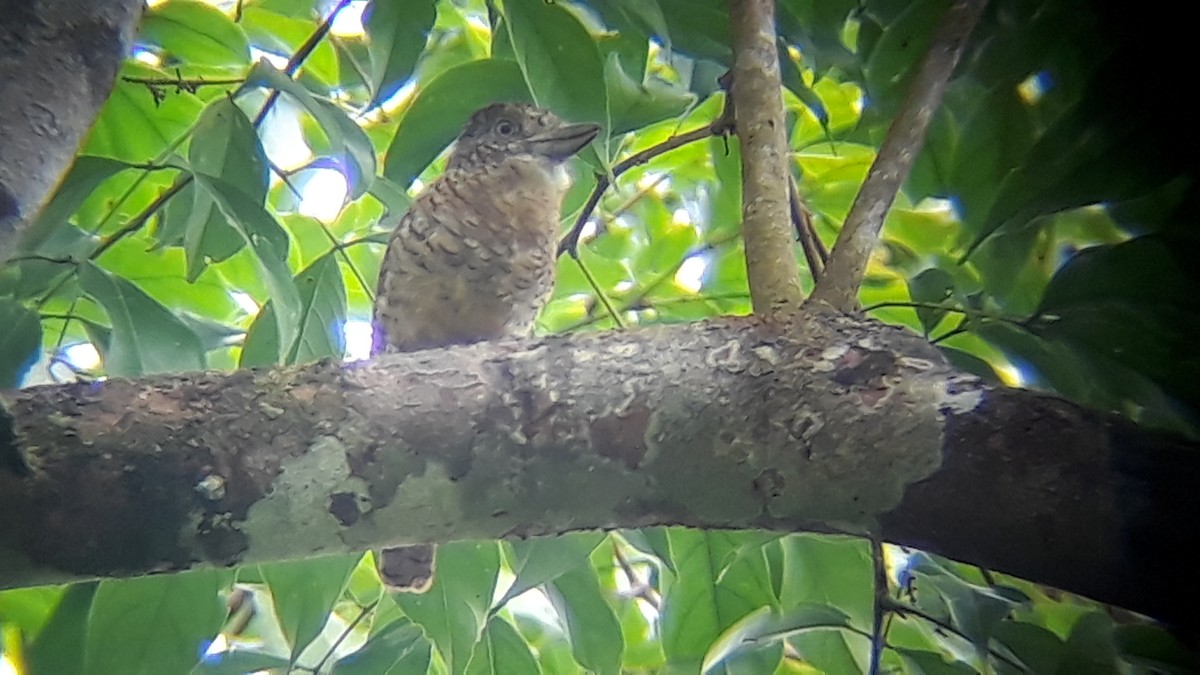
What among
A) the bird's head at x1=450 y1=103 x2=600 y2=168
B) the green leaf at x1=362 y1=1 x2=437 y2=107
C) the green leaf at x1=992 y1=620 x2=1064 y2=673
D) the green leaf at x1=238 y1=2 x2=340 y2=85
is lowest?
the green leaf at x1=992 y1=620 x2=1064 y2=673

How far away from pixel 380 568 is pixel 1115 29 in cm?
101

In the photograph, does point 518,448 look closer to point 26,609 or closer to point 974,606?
point 974,606

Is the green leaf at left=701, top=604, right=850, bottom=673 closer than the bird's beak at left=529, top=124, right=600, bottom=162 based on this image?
Yes

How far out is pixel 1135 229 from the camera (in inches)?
32.8

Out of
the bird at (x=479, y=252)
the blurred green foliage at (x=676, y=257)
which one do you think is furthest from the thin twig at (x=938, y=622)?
the bird at (x=479, y=252)

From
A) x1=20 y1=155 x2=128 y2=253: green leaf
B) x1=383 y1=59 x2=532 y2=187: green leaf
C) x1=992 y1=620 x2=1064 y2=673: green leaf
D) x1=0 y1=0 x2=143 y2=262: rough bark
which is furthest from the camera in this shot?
x1=383 y1=59 x2=532 y2=187: green leaf

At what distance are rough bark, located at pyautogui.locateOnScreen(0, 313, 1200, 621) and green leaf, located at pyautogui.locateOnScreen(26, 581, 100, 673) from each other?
0.35 meters

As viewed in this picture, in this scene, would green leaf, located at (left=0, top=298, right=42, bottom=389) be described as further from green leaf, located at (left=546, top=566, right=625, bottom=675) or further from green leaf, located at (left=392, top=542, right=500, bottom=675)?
green leaf, located at (left=546, top=566, right=625, bottom=675)

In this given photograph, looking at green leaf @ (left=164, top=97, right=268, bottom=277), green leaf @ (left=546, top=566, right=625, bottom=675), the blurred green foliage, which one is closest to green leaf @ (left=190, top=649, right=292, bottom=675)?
the blurred green foliage

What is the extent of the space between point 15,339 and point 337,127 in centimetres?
33

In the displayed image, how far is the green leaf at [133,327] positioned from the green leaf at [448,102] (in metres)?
0.27

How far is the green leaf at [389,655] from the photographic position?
1126 millimetres

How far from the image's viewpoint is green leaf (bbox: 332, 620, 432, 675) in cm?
113

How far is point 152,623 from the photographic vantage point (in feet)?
3.24
